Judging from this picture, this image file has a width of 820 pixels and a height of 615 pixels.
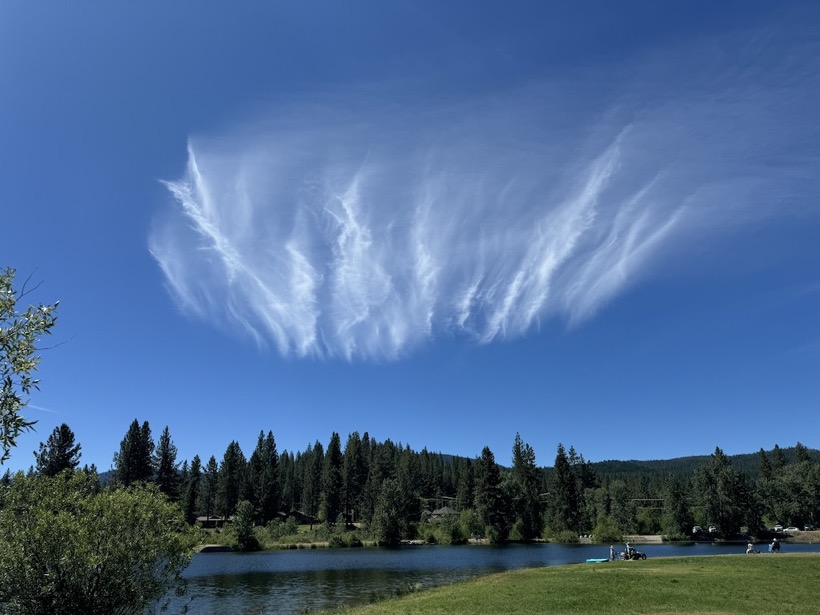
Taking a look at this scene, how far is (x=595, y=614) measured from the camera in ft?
70.4

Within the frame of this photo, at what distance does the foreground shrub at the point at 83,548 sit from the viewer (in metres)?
14.0

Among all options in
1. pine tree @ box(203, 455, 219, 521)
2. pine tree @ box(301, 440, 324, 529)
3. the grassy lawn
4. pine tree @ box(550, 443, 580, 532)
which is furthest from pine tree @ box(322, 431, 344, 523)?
the grassy lawn

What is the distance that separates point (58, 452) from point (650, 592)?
10282 cm

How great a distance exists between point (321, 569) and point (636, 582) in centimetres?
→ 4576

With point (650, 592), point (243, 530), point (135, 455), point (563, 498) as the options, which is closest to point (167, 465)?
point (135, 455)

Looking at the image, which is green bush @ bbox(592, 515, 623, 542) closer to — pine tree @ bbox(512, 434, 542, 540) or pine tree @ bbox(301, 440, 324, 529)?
pine tree @ bbox(512, 434, 542, 540)

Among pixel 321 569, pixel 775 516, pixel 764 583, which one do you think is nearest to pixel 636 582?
pixel 764 583

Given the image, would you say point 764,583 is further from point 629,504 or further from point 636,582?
point 629,504

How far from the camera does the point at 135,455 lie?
12462cm

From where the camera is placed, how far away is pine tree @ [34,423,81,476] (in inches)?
3671

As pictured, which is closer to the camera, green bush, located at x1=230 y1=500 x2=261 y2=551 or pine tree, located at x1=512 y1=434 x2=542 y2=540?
green bush, located at x1=230 y1=500 x2=261 y2=551

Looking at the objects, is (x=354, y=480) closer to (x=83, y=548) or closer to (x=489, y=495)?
(x=489, y=495)

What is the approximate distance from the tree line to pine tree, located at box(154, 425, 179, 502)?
0.79 ft

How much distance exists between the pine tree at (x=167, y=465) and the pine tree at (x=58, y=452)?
3326 centimetres
